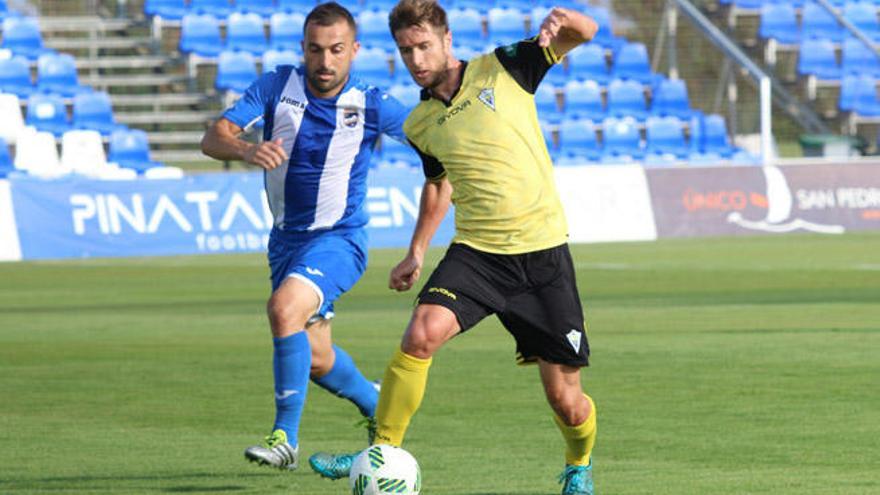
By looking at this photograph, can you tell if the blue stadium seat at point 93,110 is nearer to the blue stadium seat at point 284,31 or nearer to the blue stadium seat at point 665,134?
the blue stadium seat at point 284,31

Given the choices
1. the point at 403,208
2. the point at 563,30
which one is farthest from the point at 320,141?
the point at 403,208

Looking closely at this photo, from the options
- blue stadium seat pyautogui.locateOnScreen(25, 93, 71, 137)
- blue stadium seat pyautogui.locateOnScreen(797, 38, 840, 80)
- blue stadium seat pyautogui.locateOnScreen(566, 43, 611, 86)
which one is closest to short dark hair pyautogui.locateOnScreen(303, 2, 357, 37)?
blue stadium seat pyautogui.locateOnScreen(25, 93, 71, 137)

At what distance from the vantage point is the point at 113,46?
33.5 meters

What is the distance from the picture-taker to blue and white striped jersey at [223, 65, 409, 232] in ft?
27.4

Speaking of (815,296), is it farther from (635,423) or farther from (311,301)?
(311,301)

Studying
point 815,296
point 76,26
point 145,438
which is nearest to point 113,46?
point 76,26

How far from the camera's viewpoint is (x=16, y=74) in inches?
1182

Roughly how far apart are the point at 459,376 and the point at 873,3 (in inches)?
1134

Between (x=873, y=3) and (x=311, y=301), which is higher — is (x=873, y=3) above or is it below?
below

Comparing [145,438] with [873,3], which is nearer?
[145,438]

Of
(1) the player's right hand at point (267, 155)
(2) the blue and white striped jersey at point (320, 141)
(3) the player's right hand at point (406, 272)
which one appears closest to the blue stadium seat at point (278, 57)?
(2) the blue and white striped jersey at point (320, 141)

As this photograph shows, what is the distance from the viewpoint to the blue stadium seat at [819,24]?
36.8m

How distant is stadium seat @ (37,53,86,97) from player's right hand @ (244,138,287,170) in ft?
77.8

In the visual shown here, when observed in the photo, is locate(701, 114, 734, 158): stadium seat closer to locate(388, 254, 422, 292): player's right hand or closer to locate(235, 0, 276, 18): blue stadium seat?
locate(235, 0, 276, 18): blue stadium seat
